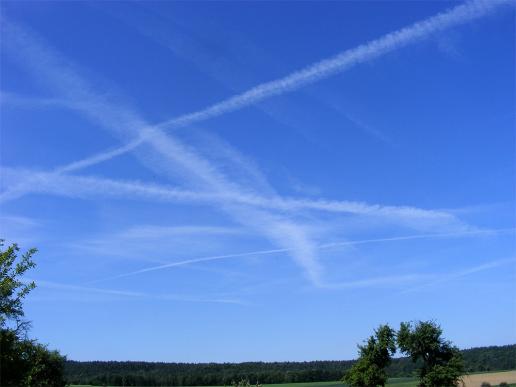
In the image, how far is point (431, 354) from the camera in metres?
59.9

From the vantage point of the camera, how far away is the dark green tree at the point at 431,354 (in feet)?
189

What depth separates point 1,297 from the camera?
2130 cm

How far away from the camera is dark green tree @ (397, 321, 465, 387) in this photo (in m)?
57.8

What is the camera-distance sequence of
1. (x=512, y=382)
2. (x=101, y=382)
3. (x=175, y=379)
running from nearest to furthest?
(x=512, y=382) → (x=101, y=382) → (x=175, y=379)

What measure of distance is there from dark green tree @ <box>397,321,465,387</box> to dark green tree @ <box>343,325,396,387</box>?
1585 mm

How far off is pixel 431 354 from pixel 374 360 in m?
6.50

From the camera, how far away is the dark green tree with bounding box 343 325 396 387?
61250mm

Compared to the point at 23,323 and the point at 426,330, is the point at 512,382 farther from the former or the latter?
the point at 23,323

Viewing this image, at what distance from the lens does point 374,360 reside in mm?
62375

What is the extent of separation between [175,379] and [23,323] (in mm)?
163077

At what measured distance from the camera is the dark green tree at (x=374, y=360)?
6125cm

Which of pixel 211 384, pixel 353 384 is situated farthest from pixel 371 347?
pixel 211 384

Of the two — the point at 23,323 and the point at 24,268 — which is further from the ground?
the point at 24,268

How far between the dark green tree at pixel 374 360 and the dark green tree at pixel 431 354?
62.4 inches
